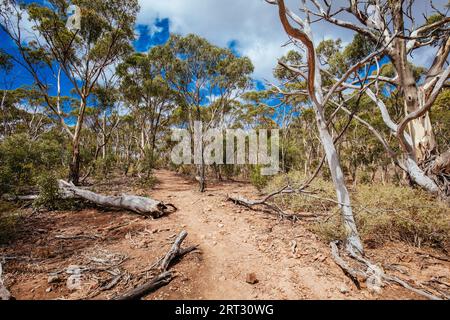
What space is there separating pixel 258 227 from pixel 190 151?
15.4 m

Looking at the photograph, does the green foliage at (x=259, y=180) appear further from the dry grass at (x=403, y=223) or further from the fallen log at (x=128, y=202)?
the dry grass at (x=403, y=223)

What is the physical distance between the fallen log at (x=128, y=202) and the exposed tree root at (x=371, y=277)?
4350 mm

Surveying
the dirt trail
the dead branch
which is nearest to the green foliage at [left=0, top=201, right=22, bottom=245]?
the dirt trail

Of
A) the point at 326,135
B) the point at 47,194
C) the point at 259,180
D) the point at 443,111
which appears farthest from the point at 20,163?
the point at 443,111

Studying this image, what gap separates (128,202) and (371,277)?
568cm

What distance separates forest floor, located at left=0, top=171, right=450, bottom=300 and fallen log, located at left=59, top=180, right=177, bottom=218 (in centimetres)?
30

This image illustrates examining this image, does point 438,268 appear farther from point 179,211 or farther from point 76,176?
point 76,176

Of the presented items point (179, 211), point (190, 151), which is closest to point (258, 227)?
point (179, 211)

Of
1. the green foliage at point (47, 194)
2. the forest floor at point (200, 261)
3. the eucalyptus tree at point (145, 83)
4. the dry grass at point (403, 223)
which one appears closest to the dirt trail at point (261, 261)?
the forest floor at point (200, 261)

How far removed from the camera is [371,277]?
8.77 feet

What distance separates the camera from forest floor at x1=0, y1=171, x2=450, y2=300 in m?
2.50

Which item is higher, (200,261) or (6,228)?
(6,228)

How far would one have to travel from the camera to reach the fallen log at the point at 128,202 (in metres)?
5.23

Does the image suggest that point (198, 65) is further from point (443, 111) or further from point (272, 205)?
point (443, 111)
